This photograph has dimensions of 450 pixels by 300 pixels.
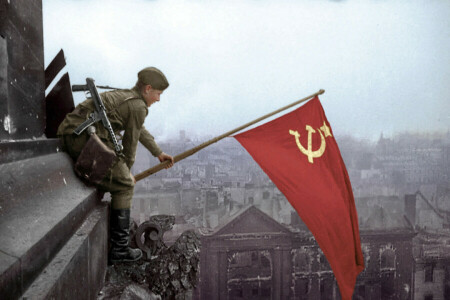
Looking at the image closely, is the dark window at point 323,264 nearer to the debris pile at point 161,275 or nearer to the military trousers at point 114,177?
the debris pile at point 161,275

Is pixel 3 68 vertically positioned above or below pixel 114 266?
above

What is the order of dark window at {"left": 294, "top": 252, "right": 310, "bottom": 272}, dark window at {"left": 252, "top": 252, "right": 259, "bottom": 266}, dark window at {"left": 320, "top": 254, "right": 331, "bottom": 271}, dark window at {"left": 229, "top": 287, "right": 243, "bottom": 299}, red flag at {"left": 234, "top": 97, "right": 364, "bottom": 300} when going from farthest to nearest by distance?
1. dark window at {"left": 320, "top": 254, "right": 331, "bottom": 271}
2. dark window at {"left": 229, "top": 287, "right": 243, "bottom": 299}
3. dark window at {"left": 294, "top": 252, "right": 310, "bottom": 272}
4. dark window at {"left": 252, "top": 252, "right": 259, "bottom": 266}
5. red flag at {"left": 234, "top": 97, "right": 364, "bottom": 300}

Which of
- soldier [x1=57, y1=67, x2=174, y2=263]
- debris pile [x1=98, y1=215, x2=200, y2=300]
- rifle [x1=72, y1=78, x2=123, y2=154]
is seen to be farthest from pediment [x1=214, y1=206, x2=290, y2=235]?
rifle [x1=72, y1=78, x2=123, y2=154]

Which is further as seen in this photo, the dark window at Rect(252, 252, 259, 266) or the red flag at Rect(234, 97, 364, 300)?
the dark window at Rect(252, 252, 259, 266)

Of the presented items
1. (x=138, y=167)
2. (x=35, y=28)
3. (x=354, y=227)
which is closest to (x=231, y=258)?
(x=138, y=167)

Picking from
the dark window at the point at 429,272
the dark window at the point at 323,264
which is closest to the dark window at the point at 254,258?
the dark window at the point at 323,264

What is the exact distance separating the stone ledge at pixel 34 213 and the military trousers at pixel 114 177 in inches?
5.9

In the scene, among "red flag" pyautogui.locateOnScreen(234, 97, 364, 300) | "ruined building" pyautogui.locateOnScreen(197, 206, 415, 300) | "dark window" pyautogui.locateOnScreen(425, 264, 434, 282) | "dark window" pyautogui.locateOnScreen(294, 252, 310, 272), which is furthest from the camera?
"dark window" pyautogui.locateOnScreen(425, 264, 434, 282)

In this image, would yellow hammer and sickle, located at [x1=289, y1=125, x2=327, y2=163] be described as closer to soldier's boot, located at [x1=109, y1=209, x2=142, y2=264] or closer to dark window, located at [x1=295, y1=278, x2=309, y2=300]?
soldier's boot, located at [x1=109, y1=209, x2=142, y2=264]

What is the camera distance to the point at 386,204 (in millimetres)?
29656

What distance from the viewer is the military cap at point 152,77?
271cm

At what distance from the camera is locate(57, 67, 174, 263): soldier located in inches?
99.3

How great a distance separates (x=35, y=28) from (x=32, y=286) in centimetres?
210

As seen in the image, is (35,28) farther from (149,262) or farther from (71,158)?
(149,262)
